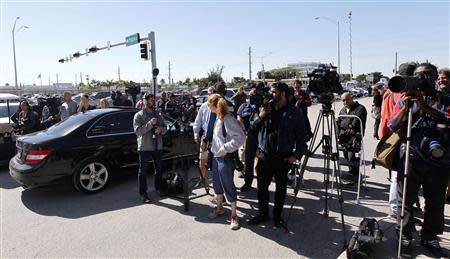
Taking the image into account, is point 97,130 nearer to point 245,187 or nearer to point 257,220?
point 245,187

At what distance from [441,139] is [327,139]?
1.34 m

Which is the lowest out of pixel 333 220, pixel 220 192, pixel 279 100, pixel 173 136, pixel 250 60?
pixel 333 220

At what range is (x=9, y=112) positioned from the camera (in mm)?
10203

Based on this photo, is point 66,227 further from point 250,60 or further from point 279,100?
point 250,60

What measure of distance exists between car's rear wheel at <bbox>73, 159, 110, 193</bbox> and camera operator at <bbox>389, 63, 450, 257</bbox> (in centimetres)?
482

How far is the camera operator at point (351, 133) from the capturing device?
635 cm

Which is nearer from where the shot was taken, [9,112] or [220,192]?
[220,192]

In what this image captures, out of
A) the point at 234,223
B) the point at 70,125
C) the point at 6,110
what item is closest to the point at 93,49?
the point at 6,110

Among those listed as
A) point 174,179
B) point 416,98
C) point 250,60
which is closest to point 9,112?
point 174,179

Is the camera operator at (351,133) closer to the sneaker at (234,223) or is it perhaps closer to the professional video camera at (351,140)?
the professional video camera at (351,140)

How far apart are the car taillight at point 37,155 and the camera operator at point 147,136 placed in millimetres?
1492

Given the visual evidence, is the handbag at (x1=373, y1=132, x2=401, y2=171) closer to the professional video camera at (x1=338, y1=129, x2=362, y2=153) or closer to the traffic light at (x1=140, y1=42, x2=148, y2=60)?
the professional video camera at (x1=338, y1=129, x2=362, y2=153)

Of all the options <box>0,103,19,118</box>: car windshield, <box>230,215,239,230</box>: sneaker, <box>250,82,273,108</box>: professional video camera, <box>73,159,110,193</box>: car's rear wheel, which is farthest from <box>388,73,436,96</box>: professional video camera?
<box>0,103,19,118</box>: car windshield

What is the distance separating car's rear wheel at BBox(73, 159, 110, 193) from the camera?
248 inches
